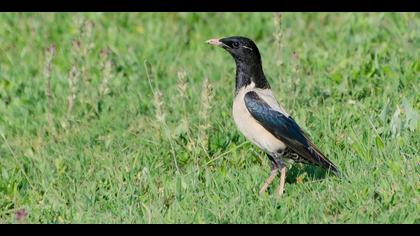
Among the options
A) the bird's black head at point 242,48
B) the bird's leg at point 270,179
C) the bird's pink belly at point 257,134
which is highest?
the bird's black head at point 242,48

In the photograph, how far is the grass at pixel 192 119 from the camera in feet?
22.6

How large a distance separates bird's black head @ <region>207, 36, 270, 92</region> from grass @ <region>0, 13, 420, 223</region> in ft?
1.37

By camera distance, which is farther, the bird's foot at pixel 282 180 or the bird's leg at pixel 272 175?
the bird's leg at pixel 272 175

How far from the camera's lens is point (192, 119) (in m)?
8.99

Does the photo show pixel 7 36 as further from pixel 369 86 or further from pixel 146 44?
pixel 369 86

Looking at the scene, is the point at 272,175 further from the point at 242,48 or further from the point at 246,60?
the point at 242,48

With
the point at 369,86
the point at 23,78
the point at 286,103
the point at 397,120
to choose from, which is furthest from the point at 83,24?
the point at 397,120

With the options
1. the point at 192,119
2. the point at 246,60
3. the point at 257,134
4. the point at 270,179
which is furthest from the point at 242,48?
the point at 270,179

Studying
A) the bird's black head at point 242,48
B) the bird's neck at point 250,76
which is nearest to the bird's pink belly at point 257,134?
the bird's neck at point 250,76

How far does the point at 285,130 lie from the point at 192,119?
1722 millimetres

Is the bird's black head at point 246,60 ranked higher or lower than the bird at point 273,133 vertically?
higher

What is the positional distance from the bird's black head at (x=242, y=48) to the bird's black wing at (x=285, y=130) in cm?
45

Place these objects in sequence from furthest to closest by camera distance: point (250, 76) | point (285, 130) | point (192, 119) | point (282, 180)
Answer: point (192, 119)
point (250, 76)
point (285, 130)
point (282, 180)

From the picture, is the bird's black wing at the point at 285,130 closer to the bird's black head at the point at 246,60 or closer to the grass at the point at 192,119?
the grass at the point at 192,119
